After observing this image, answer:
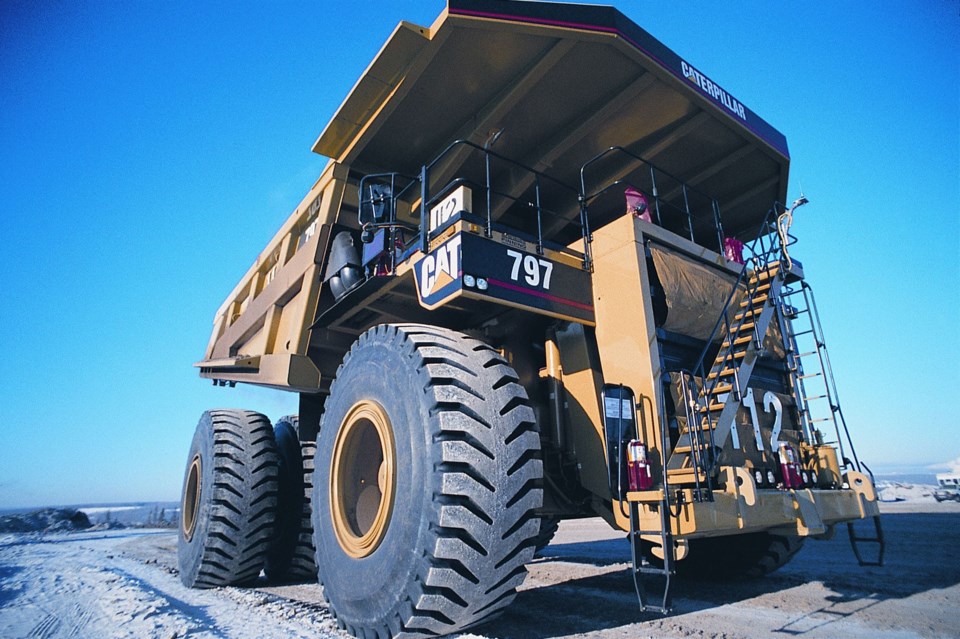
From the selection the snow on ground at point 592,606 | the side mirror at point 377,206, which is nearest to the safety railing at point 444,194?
the side mirror at point 377,206

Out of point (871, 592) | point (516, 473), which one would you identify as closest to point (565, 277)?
point (516, 473)

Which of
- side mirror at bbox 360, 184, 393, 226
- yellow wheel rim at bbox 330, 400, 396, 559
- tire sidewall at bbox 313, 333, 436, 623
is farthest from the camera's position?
side mirror at bbox 360, 184, 393, 226

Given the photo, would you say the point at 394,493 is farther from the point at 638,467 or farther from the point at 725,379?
the point at 725,379

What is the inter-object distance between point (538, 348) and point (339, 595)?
2.43 meters

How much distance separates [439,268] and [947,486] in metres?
36.9

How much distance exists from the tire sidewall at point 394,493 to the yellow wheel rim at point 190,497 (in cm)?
309

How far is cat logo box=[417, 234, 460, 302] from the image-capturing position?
12.0 feet

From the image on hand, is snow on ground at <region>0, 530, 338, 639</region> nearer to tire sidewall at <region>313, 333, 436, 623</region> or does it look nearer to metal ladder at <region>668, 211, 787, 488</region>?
tire sidewall at <region>313, 333, 436, 623</region>

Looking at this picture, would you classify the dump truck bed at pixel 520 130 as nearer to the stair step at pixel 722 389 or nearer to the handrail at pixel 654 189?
the handrail at pixel 654 189

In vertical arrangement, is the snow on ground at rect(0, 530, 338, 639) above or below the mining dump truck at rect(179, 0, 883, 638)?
below

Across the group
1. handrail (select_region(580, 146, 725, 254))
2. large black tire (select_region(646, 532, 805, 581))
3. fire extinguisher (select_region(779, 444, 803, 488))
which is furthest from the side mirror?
large black tire (select_region(646, 532, 805, 581))

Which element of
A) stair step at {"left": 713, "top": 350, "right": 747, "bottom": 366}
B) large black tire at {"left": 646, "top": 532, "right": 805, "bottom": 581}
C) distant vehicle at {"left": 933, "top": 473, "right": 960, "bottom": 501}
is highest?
stair step at {"left": 713, "top": 350, "right": 747, "bottom": 366}

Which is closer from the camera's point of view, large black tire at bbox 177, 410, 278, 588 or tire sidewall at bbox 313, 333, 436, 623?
tire sidewall at bbox 313, 333, 436, 623

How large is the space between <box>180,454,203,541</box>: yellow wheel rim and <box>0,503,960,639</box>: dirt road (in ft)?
2.11
